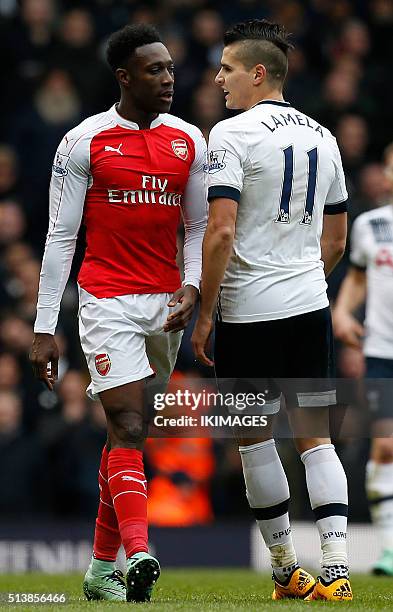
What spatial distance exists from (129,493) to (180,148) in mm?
1426

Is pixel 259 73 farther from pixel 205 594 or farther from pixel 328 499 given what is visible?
pixel 205 594

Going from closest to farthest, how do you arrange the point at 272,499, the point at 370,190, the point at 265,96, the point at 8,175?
1. the point at 272,499
2. the point at 265,96
3. the point at 370,190
4. the point at 8,175

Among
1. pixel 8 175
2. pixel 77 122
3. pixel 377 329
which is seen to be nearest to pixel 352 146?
pixel 77 122

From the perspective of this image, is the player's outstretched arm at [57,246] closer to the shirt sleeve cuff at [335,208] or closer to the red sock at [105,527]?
the red sock at [105,527]

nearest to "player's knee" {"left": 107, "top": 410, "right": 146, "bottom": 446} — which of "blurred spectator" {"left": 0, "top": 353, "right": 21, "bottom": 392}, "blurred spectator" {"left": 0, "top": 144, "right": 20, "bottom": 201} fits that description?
"blurred spectator" {"left": 0, "top": 353, "right": 21, "bottom": 392}

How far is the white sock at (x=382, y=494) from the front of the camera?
24.8 feet

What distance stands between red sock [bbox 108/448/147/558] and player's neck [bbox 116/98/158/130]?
4.35 ft


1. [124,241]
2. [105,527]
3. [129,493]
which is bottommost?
[105,527]

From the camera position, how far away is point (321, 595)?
5.18 metres

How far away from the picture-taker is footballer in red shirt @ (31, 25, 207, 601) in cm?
525

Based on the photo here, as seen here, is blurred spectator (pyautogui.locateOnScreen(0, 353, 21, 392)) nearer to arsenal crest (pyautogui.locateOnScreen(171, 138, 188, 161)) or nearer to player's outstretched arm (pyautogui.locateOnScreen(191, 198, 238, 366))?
arsenal crest (pyautogui.locateOnScreen(171, 138, 188, 161))

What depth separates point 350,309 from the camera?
7.84 meters

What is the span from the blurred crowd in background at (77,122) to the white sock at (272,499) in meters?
3.89

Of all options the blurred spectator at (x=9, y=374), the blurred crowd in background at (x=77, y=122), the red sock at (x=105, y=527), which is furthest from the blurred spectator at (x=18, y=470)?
the red sock at (x=105, y=527)
